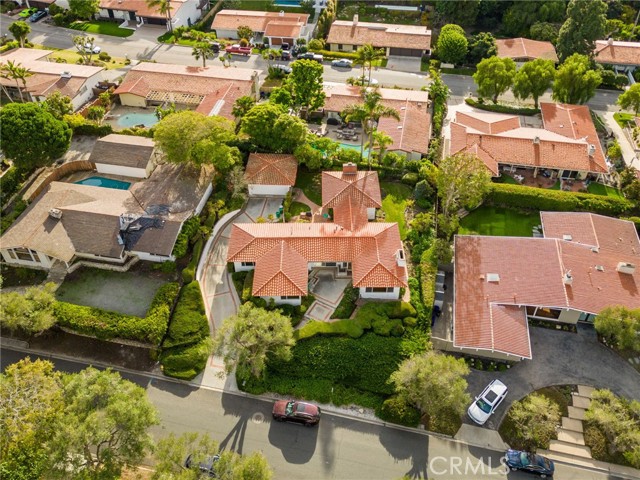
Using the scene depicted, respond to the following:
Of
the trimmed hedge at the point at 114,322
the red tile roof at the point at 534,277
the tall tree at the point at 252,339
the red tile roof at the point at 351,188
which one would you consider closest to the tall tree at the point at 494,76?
the red tile roof at the point at 351,188

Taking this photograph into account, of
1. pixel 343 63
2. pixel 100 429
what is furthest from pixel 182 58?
pixel 100 429

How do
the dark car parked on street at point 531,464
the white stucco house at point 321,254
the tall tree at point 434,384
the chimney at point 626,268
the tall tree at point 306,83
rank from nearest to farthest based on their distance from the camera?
the tall tree at point 434,384 → the dark car parked on street at point 531,464 → the white stucco house at point 321,254 → the chimney at point 626,268 → the tall tree at point 306,83

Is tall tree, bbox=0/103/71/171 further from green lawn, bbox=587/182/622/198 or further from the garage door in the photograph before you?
green lawn, bbox=587/182/622/198

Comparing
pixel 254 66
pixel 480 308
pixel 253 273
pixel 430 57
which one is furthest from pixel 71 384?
pixel 430 57

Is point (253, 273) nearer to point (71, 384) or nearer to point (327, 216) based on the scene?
point (327, 216)

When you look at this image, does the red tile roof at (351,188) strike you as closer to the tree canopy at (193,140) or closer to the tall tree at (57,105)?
the tree canopy at (193,140)

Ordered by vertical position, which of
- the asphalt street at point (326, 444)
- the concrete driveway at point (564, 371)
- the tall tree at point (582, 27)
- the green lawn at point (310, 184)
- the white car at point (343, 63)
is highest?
the tall tree at point (582, 27)
